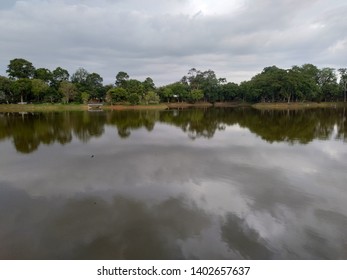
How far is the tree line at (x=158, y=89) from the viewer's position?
6029 cm

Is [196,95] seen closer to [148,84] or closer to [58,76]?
[148,84]

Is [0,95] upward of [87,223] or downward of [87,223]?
upward

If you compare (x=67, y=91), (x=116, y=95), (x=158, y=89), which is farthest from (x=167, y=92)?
(x=67, y=91)

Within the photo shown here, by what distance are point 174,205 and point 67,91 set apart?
6047cm

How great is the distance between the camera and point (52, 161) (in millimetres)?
12234

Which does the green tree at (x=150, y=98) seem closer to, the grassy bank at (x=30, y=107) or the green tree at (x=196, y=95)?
the green tree at (x=196, y=95)

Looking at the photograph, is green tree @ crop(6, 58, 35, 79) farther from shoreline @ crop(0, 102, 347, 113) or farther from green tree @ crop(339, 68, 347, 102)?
green tree @ crop(339, 68, 347, 102)

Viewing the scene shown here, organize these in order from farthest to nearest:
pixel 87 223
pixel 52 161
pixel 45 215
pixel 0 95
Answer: pixel 0 95, pixel 52 161, pixel 45 215, pixel 87 223

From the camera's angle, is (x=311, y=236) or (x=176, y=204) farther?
(x=176, y=204)

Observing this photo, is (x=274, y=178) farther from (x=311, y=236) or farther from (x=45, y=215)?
(x=45, y=215)

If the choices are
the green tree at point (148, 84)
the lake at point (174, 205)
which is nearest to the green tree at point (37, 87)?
the green tree at point (148, 84)

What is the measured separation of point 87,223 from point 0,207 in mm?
2984

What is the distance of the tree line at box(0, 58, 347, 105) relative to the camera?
60.3 metres
